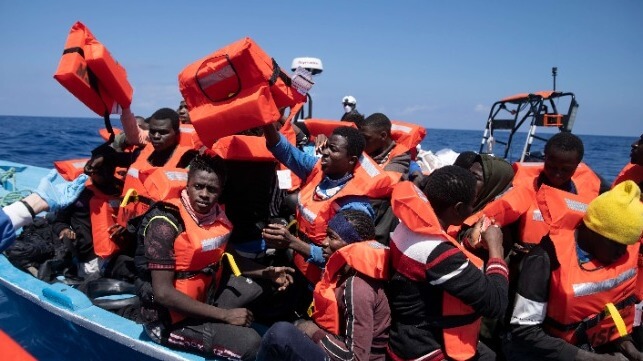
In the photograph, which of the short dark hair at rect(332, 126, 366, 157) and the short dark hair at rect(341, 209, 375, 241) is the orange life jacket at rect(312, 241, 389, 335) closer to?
the short dark hair at rect(341, 209, 375, 241)

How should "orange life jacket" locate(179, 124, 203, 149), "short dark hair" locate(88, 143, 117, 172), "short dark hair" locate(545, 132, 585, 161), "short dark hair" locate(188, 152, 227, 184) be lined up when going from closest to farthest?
"short dark hair" locate(188, 152, 227, 184)
"short dark hair" locate(545, 132, 585, 161)
"orange life jacket" locate(179, 124, 203, 149)
"short dark hair" locate(88, 143, 117, 172)

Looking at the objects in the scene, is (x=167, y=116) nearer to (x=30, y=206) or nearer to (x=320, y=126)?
(x=30, y=206)

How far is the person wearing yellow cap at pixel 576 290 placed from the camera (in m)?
2.29

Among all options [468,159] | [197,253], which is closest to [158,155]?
[197,253]

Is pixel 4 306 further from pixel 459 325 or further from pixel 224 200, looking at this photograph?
pixel 459 325

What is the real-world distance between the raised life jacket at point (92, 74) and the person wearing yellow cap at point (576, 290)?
317 cm

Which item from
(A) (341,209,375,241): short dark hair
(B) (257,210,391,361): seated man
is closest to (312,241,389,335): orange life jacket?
(B) (257,210,391,361): seated man

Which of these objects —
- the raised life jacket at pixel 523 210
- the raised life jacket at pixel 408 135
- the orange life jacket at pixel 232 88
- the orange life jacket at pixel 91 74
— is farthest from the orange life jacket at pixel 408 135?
the orange life jacket at pixel 91 74

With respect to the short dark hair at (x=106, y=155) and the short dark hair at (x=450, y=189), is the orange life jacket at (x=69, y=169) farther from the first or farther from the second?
the short dark hair at (x=450, y=189)

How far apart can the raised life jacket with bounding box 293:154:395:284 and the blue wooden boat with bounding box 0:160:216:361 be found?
2.72 feet

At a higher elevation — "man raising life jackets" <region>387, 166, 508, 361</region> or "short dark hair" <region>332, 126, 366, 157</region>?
"short dark hair" <region>332, 126, 366, 157</region>

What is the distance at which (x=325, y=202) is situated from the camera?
2.95 metres

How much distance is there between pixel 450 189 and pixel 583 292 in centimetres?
88

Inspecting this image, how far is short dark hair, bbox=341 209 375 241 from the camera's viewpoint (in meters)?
2.60
